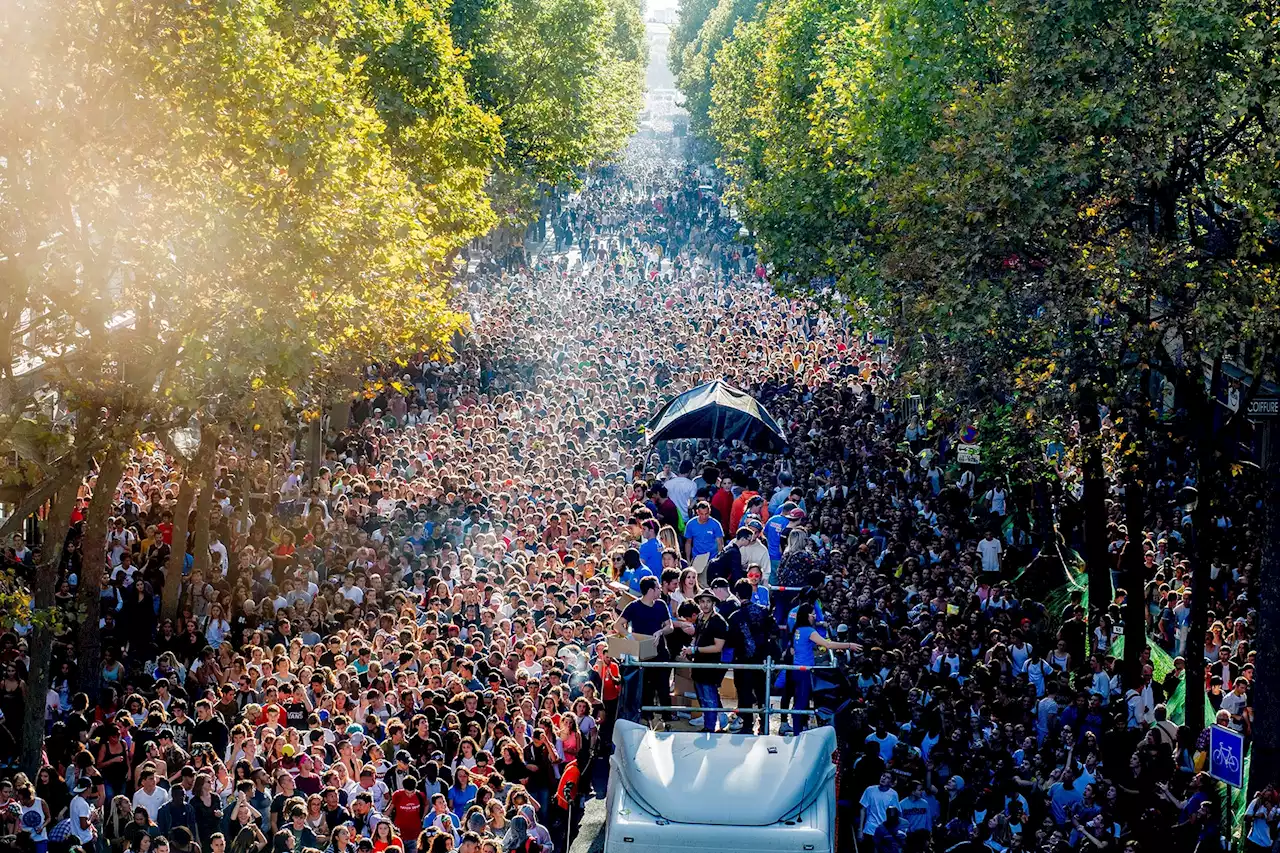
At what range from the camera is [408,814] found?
14180mm

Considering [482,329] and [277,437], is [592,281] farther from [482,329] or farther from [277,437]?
[277,437]

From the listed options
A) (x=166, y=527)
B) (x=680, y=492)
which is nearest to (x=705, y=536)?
(x=680, y=492)

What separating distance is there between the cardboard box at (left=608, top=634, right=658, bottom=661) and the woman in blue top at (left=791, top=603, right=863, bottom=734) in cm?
132

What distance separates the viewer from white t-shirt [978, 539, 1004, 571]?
24.3 metres

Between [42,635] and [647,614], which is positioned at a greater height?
[647,614]

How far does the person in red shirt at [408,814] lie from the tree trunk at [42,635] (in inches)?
136

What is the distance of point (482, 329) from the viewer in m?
46.5

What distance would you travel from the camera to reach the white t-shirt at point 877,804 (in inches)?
590

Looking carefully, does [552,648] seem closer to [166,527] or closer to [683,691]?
[683,691]

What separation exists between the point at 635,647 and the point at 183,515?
31.4 ft

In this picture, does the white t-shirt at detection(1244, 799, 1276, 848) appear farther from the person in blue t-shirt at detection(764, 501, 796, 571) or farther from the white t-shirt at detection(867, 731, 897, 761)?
the person in blue t-shirt at detection(764, 501, 796, 571)

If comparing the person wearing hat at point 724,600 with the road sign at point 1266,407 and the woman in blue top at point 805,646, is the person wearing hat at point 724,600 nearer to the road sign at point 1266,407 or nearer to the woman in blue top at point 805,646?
the woman in blue top at point 805,646

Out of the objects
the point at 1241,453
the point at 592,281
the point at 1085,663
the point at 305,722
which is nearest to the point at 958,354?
the point at 1085,663

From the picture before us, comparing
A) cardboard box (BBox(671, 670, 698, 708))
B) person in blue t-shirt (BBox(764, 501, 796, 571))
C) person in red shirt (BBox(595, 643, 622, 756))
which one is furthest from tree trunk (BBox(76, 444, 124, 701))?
person in blue t-shirt (BBox(764, 501, 796, 571))
